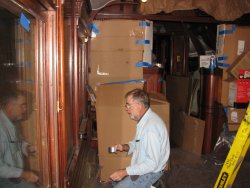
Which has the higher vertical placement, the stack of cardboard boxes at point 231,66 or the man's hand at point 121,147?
the stack of cardboard boxes at point 231,66

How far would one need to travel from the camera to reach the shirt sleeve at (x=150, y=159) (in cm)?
176

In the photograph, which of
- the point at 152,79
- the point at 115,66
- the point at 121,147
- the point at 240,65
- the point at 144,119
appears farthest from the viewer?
the point at 152,79

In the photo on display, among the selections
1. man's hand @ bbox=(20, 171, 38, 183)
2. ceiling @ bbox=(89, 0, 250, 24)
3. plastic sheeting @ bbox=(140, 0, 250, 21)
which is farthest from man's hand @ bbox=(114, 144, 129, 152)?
plastic sheeting @ bbox=(140, 0, 250, 21)

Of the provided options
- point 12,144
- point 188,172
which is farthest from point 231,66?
point 12,144

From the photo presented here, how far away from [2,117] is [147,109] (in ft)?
3.79

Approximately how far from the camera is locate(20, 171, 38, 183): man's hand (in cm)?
117

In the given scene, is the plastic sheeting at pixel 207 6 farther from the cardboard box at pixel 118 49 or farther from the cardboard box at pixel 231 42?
the cardboard box at pixel 231 42

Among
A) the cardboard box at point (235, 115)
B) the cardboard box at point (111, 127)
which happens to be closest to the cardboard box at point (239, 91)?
the cardboard box at point (235, 115)

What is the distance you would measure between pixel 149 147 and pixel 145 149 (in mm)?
68

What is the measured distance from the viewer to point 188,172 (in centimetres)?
338

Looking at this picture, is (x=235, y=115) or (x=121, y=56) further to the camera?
(x=235, y=115)

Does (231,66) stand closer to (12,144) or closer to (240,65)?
(240,65)

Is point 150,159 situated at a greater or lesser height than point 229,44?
lesser

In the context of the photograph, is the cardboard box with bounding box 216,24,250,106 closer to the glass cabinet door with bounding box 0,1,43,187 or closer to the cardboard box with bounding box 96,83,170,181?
the cardboard box with bounding box 96,83,170,181
